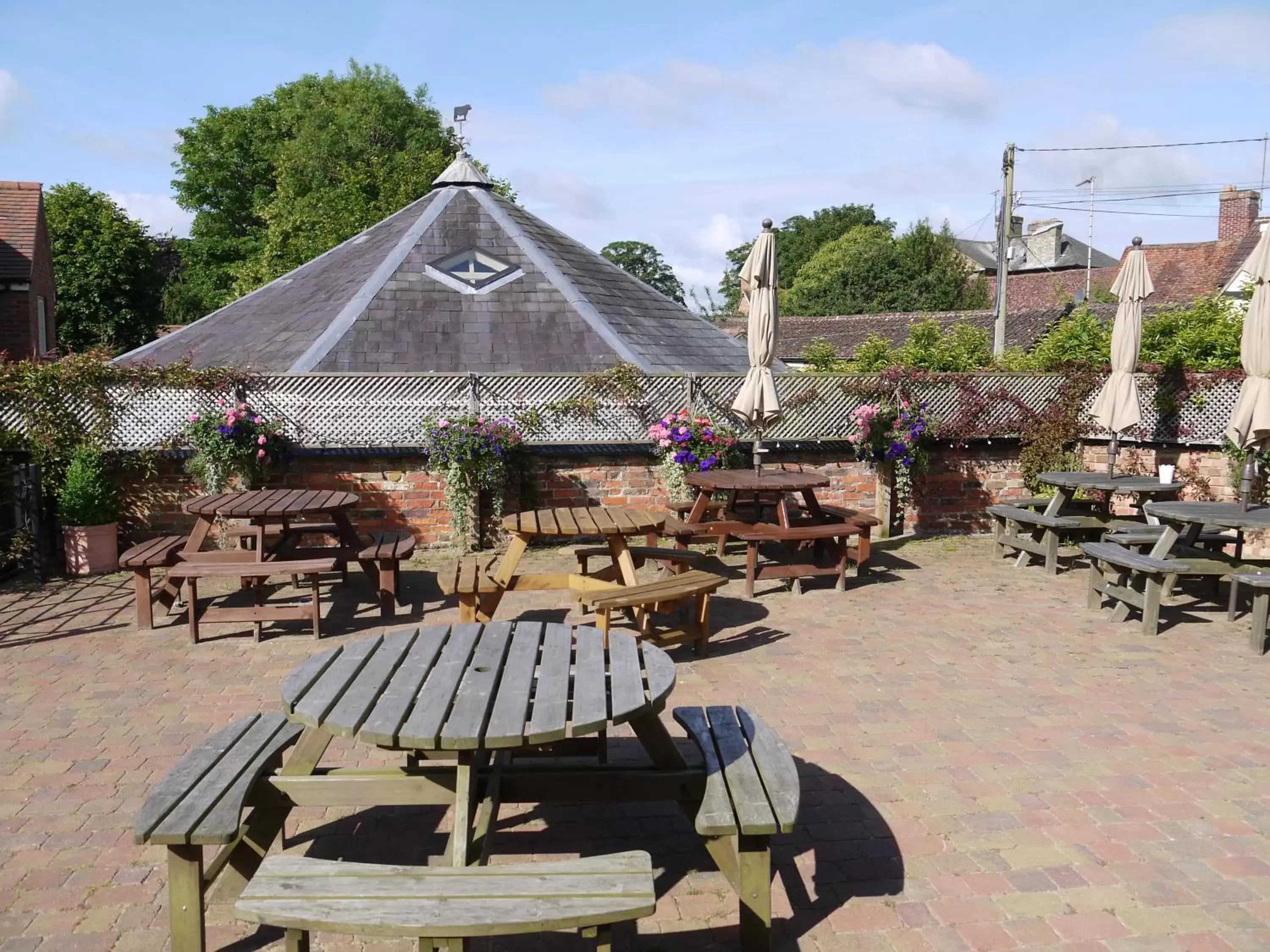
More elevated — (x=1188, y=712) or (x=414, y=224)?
(x=414, y=224)

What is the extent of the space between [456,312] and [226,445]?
3.93m

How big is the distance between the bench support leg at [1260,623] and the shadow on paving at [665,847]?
382 centimetres

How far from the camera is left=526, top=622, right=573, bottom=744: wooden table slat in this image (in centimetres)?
261

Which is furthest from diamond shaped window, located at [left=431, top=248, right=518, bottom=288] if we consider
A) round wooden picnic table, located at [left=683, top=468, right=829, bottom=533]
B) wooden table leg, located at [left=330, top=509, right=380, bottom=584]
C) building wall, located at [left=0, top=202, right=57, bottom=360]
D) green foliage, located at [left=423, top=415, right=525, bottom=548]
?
building wall, located at [left=0, top=202, right=57, bottom=360]

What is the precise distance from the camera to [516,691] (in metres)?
2.93

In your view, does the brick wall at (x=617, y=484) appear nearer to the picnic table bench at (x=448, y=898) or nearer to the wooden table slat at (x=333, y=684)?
the wooden table slat at (x=333, y=684)

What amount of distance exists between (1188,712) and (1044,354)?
946 centimetres

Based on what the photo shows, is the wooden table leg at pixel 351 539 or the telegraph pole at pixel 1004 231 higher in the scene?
the telegraph pole at pixel 1004 231

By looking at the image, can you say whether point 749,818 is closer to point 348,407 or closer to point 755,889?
point 755,889

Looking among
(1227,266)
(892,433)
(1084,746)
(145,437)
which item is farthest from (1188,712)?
(1227,266)

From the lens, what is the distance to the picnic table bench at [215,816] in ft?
8.66

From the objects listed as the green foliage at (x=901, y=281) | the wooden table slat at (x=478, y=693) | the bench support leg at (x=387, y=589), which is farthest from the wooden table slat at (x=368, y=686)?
the green foliage at (x=901, y=281)

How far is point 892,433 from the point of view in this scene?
34.5 ft

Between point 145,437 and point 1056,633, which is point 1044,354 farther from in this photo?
point 145,437
